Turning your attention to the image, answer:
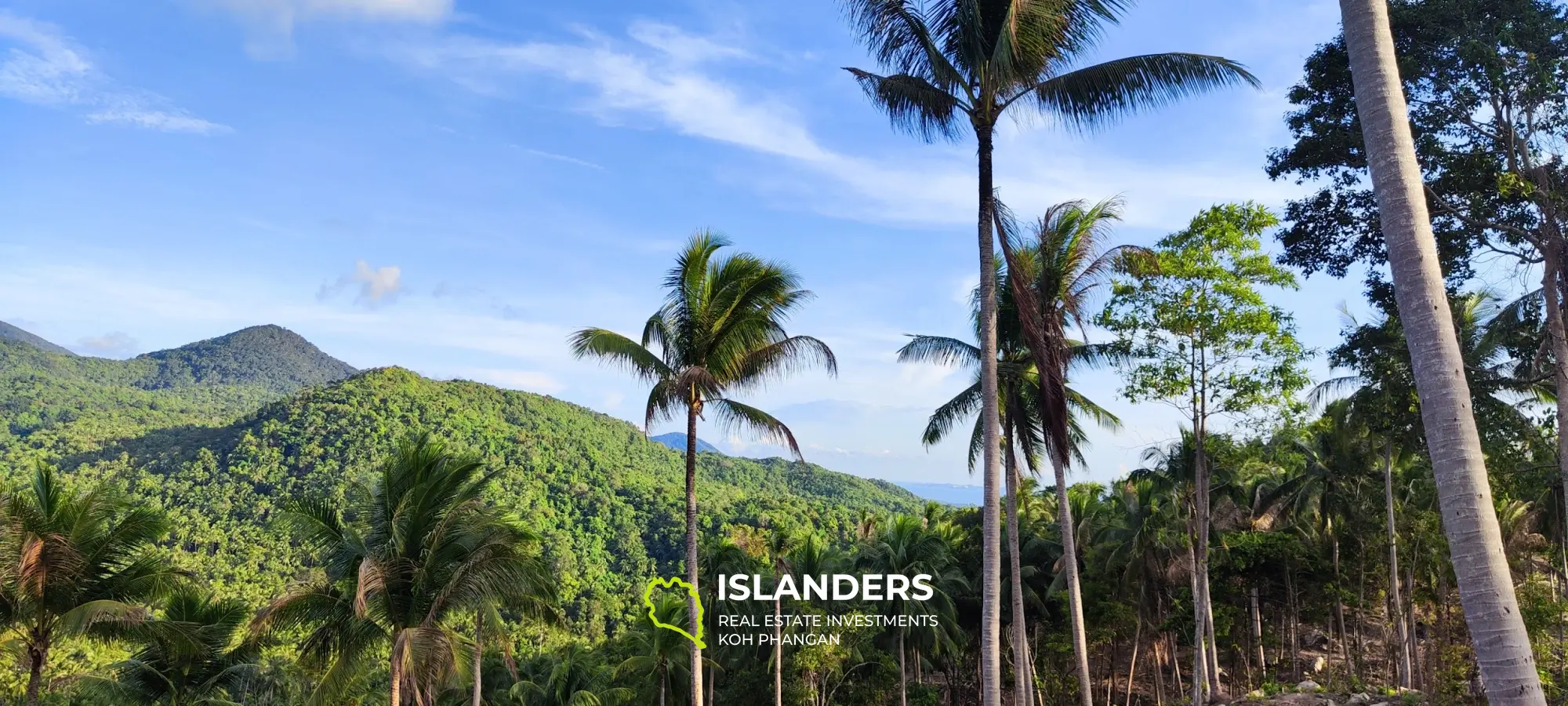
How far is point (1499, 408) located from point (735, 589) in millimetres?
20778

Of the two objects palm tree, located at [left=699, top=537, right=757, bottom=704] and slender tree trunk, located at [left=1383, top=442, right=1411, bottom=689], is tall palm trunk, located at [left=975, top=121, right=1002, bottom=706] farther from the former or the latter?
palm tree, located at [left=699, top=537, right=757, bottom=704]

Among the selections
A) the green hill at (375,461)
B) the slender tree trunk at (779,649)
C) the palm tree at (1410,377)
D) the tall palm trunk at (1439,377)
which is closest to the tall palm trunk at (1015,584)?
the palm tree at (1410,377)

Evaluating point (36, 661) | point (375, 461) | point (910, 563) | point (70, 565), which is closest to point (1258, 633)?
point (910, 563)

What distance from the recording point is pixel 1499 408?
13508 millimetres

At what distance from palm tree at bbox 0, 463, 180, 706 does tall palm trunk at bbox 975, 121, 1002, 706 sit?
10396mm

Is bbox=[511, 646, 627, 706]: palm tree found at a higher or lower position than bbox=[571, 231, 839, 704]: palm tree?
lower

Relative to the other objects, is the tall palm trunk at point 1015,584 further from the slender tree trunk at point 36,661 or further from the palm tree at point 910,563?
the slender tree trunk at point 36,661

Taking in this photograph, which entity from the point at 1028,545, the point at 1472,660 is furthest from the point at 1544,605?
the point at 1028,545

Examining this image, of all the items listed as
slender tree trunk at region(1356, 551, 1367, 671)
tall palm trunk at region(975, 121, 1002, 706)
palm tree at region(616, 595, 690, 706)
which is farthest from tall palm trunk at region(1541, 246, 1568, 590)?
palm tree at region(616, 595, 690, 706)

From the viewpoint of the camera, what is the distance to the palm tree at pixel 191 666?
49.6 feet

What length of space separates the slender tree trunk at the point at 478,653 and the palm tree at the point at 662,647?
426 centimetres

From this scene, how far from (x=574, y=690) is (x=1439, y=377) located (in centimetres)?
2536

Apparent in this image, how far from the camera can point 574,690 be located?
1021 inches

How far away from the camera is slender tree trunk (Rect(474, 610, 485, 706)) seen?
1614cm
